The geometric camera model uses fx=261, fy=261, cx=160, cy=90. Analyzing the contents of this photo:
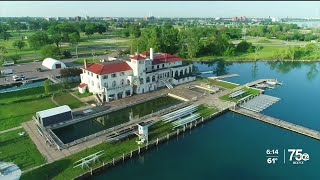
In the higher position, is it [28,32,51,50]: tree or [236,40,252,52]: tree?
[28,32,51,50]: tree

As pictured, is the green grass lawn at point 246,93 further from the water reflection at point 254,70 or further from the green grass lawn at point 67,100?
the green grass lawn at point 67,100

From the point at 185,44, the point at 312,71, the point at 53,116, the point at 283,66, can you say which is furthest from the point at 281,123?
the point at 185,44

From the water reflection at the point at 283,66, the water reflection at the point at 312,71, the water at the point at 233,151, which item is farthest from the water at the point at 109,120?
the water reflection at the point at 283,66

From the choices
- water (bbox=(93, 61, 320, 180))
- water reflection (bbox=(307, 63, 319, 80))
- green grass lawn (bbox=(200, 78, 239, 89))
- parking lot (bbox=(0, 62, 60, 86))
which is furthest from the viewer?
water reflection (bbox=(307, 63, 319, 80))

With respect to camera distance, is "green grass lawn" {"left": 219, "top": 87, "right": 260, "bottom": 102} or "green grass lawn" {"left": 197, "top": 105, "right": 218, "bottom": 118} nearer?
"green grass lawn" {"left": 197, "top": 105, "right": 218, "bottom": 118}

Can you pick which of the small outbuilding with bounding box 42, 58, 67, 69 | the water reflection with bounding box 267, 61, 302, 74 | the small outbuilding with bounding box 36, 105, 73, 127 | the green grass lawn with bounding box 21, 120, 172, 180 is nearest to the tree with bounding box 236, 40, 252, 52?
the water reflection with bounding box 267, 61, 302, 74

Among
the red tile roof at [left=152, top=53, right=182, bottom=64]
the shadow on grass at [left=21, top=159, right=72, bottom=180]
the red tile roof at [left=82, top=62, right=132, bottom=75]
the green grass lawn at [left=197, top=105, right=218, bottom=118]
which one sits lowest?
the shadow on grass at [left=21, top=159, right=72, bottom=180]

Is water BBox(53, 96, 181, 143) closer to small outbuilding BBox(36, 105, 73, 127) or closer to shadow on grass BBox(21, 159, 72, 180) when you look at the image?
small outbuilding BBox(36, 105, 73, 127)
